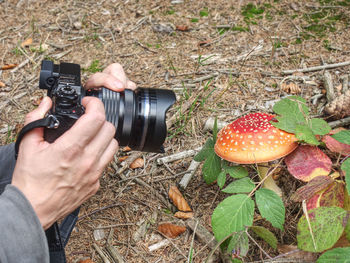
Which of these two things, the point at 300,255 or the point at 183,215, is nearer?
the point at 300,255

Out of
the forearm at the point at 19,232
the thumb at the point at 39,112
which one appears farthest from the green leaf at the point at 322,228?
the thumb at the point at 39,112

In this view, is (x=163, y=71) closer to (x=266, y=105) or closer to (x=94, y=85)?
(x=266, y=105)

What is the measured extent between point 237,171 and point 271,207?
239mm

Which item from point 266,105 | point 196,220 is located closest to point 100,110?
point 196,220

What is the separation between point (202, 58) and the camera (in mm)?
2586

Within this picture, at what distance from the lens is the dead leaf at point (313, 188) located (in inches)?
50.9

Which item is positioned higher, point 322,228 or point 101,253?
point 322,228

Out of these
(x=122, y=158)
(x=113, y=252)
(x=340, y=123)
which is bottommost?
(x=113, y=252)

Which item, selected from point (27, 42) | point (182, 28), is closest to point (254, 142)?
point (182, 28)

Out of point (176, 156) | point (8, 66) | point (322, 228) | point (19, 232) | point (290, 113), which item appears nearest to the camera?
point (19, 232)

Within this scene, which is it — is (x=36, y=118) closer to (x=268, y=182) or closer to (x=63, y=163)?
(x=63, y=163)

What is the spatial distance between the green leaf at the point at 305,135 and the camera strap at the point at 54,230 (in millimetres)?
880

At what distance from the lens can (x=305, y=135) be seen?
4.55 feet

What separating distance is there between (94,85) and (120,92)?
146 mm
